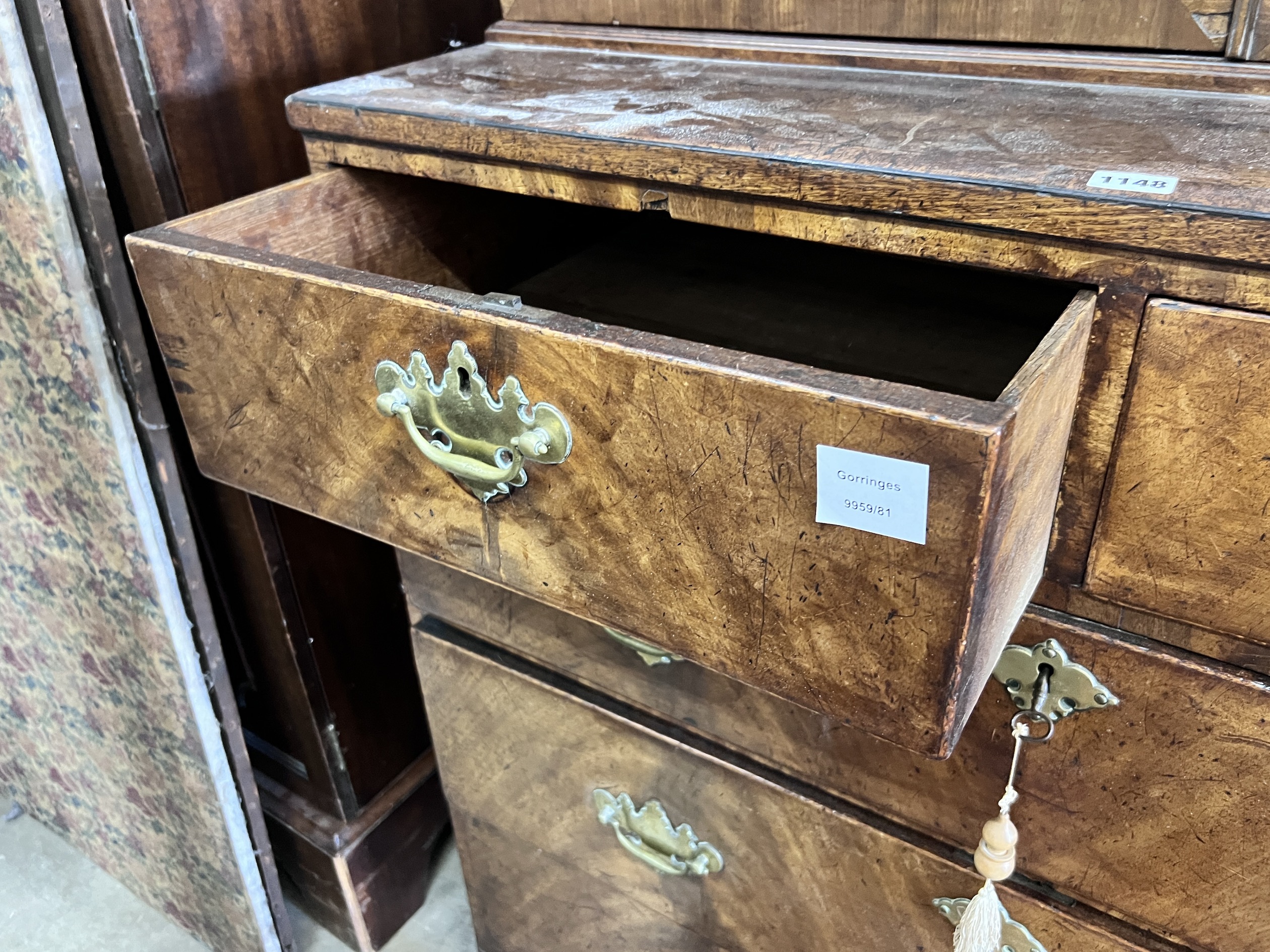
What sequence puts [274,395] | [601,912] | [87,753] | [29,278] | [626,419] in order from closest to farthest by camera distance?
1. [626,419]
2. [274,395]
3. [29,278]
4. [601,912]
5. [87,753]

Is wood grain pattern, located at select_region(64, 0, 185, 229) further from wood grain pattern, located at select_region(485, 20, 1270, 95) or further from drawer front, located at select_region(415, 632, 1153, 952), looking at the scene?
drawer front, located at select_region(415, 632, 1153, 952)

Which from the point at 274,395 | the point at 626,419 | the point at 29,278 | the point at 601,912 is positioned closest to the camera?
the point at 626,419

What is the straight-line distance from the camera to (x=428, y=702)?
2.89 ft

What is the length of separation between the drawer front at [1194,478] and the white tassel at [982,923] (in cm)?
19

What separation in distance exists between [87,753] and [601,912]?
61cm

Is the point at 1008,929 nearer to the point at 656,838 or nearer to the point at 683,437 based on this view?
the point at 656,838

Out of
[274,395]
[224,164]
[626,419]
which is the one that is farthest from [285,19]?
[626,419]

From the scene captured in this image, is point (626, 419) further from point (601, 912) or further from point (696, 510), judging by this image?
point (601, 912)

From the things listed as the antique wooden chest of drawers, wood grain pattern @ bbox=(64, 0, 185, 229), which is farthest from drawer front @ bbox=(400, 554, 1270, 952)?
wood grain pattern @ bbox=(64, 0, 185, 229)

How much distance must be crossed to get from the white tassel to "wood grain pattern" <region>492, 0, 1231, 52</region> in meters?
0.49

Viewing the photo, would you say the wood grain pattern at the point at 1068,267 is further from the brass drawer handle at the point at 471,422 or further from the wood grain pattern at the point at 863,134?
the brass drawer handle at the point at 471,422

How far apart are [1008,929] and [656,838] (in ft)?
0.86

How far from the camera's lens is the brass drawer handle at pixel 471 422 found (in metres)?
0.46

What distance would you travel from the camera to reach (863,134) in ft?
1.69
